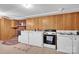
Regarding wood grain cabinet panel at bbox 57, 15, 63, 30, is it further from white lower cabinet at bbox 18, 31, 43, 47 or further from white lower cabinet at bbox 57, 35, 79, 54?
white lower cabinet at bbox 18, 31, 43, 47

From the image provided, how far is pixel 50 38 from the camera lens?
354cm

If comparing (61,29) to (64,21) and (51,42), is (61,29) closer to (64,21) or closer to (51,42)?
(64,21)

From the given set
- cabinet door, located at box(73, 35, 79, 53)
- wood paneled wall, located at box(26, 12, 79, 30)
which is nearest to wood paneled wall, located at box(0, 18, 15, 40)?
wood paneled wall, located at box(26, 12, 79, 30)

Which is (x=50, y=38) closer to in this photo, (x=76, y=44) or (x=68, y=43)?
(x=68, y=43)

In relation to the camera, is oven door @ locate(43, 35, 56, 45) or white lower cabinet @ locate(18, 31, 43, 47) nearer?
oven door @ locate(43, 35, 56, 45)

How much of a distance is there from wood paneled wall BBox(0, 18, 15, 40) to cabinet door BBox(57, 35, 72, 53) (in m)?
1.66

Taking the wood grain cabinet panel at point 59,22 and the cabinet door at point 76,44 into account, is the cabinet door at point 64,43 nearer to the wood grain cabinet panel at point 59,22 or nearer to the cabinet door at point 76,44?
the cabinet door at point 76,44

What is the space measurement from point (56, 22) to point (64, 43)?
34.7 inches

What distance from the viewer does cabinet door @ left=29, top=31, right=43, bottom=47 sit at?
12.6ft

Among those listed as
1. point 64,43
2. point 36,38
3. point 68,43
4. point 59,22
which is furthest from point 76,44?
point 36,38

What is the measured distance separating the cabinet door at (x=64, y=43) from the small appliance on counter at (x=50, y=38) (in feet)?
0.83

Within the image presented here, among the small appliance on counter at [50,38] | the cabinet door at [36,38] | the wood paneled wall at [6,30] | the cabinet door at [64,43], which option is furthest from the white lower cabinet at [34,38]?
the wood paneled wall at [6,30]
